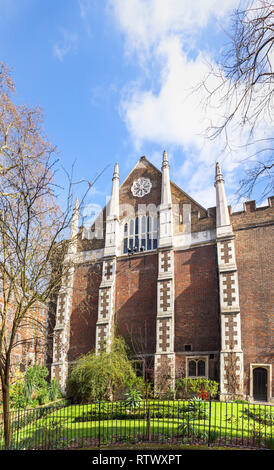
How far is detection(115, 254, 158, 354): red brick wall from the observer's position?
22.2 m

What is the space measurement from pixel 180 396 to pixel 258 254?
8.41 m

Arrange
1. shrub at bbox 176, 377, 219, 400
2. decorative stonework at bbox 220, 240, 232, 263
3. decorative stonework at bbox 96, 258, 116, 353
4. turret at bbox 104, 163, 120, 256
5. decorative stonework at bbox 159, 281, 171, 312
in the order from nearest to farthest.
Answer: shrub at bbox 176, 377, 219, 400 < decorative stonework at bbox 220, 240, 232, 263 < decorative stonework at bbox 159, 281, 171, 312 < decorative stonework at bbox 96, 258, 116, 353 < turret at bbox 104, 163, 120, 256

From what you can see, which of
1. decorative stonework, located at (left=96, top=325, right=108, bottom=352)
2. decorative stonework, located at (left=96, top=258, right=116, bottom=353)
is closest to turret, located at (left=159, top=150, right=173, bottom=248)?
decorative stonework, located at (left=96, top=258, right=116, bottom=353)

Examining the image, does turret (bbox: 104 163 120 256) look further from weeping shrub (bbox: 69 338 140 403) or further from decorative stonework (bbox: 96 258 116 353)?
weeping shrub (bbox: 69 338 140 403)

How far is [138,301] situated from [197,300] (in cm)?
374

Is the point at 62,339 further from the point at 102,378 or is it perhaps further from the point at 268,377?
the point at 268,377

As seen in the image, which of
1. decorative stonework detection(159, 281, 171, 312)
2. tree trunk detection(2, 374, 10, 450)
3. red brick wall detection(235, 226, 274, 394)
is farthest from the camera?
decorative stonework detection(159, 281, 171, 312)

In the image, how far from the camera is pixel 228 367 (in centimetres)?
1877

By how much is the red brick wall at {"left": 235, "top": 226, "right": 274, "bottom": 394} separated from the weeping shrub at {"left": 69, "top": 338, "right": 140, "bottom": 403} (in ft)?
20.1

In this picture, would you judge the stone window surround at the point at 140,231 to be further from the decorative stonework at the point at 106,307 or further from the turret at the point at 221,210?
the turret at the point at 221,210

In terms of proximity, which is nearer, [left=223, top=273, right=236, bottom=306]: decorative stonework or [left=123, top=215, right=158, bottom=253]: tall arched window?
[left=223, top=273, right=236, bottom=306]: decorative stonework

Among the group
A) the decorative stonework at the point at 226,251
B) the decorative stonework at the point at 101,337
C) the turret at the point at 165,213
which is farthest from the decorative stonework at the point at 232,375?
the turret at the point at 165,213

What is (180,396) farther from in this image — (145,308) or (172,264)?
(172,264)
